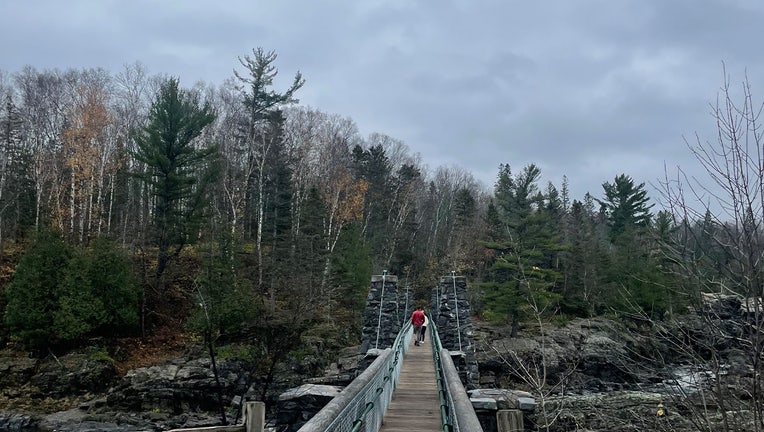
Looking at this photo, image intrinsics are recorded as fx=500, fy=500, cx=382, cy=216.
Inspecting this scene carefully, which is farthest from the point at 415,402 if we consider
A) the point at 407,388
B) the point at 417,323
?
the point at 417,323

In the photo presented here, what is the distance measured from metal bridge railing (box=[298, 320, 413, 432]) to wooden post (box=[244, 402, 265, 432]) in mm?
1064

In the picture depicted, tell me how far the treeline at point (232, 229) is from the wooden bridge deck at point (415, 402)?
9632 millimetres

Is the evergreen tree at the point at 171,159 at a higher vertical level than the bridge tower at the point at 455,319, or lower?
higher

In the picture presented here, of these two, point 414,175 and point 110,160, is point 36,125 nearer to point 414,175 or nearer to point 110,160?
point 110,160

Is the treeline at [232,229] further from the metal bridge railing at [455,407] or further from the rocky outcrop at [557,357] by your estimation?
the metal bridge railing at [455,407]

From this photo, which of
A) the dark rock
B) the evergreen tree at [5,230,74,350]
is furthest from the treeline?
the dark rock

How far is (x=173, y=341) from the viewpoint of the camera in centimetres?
2523

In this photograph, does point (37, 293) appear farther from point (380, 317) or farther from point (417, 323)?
point (417, 323)

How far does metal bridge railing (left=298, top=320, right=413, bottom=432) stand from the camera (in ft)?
13.0

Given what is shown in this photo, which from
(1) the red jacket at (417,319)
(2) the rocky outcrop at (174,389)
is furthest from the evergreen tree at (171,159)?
(1) the red jacket at (417,319)

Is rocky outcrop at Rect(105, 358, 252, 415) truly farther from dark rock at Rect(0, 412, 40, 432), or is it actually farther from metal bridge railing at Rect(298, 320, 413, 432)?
metal bridge railing at Rect(298, 320, 413, 432)

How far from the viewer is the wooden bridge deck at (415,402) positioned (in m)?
6.73

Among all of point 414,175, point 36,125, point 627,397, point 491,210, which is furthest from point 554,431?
point 36,125

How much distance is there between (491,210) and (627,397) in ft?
84.8
